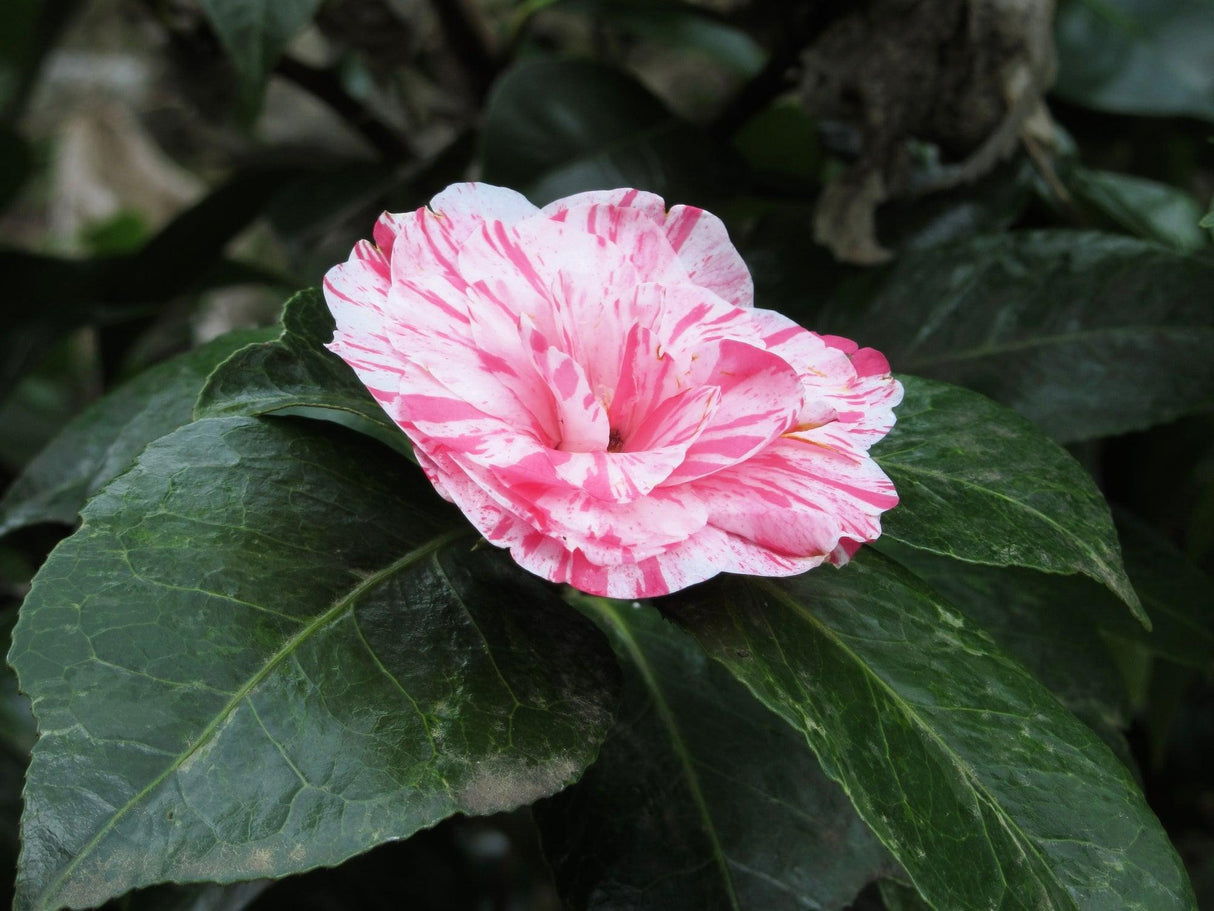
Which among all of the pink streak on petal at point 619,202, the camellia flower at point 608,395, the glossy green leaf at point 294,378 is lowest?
the glossy green leaf at point 294,378

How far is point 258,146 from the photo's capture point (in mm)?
1413

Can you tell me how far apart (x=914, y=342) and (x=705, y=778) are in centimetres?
43

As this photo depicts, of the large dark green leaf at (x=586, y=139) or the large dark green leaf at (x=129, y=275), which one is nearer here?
the large dark green leaf at (x=586, y=139)

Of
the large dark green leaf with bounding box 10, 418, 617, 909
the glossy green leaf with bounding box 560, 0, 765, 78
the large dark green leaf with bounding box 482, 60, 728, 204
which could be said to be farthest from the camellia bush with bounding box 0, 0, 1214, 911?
the glossy green leaf with bounding box 560, 0, 765, 78

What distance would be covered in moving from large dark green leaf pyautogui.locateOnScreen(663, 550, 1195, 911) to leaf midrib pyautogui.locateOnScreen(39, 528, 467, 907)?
0.40ft

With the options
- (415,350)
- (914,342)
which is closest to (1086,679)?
(914,342)

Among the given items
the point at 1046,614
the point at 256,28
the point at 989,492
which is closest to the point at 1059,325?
Result: the point at 1046,614

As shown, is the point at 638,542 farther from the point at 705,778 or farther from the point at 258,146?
the point at 258,146

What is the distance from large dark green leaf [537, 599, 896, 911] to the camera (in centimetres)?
54

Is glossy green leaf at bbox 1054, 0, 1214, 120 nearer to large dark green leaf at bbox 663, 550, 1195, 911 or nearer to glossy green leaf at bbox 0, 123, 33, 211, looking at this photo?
large dark green leaf at bbox 663, 550, 1195, 911

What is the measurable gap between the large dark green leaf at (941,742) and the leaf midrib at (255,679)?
123 millimetres

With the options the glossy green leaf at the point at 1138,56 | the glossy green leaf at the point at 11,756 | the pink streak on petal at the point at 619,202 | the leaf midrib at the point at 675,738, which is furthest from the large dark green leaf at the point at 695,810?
the glossy green leaf at the point at 1138,56

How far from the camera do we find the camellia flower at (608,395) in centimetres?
40

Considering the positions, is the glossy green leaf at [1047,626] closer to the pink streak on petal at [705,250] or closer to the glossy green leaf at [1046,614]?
the glossy green leaf at [1046,614]
